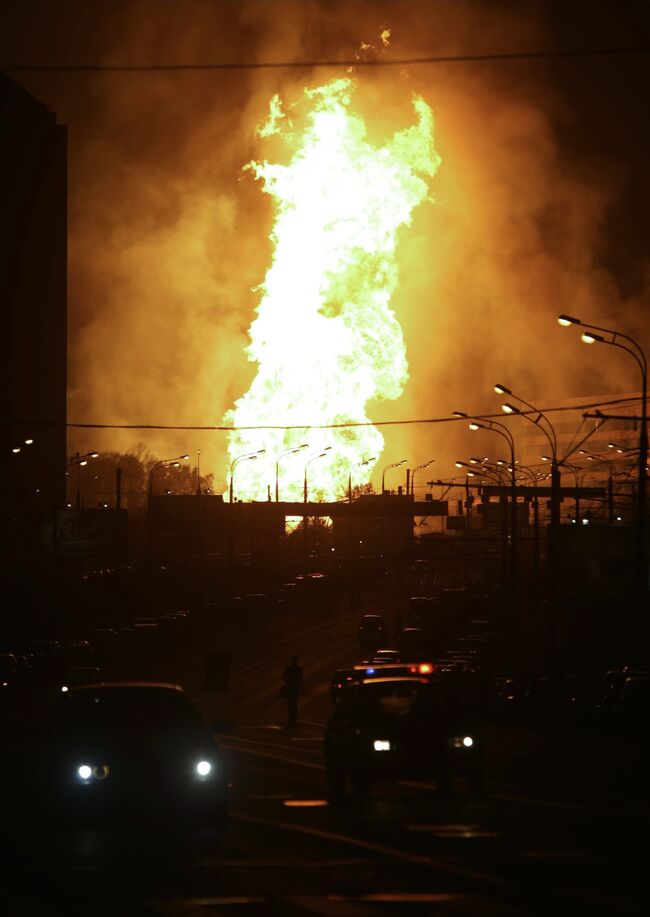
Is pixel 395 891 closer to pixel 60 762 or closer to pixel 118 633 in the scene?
pixel 60 762

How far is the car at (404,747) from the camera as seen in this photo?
2020 cm

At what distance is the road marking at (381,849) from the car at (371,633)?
60.7 meters

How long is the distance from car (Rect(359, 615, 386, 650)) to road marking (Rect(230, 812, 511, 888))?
199 feet

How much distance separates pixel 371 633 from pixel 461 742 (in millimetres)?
59176

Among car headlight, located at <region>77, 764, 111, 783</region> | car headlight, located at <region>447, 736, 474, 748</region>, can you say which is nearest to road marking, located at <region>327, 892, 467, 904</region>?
car headlight, located at <region>77, 764, 111, 783</region>

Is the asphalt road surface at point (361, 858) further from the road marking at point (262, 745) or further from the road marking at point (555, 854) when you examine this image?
the road marking at point (262, 745)

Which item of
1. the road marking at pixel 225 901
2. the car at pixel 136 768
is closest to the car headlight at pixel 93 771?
the car at pixel 136 768

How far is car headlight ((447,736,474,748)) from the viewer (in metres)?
20.2

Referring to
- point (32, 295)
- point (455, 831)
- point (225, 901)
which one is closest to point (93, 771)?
point (455, 831)

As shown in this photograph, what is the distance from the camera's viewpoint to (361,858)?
556 inches

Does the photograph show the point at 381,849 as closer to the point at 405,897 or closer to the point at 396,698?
the point at 405,897

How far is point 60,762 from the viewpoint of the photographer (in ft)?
52.3

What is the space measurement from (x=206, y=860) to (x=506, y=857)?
275 cm

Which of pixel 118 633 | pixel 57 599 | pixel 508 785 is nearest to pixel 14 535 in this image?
pixel 57 599
